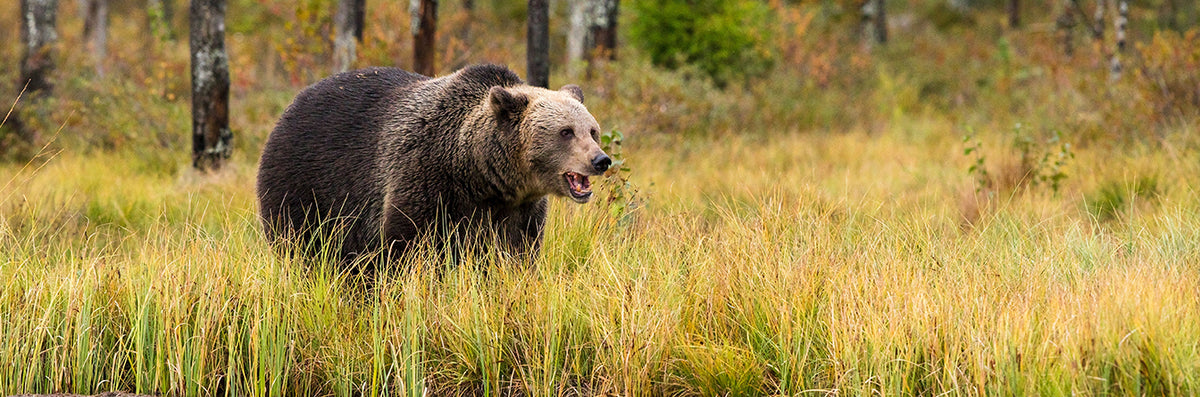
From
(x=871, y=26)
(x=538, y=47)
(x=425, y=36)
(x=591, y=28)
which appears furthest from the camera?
(x=871, y=26)

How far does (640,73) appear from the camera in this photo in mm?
12602

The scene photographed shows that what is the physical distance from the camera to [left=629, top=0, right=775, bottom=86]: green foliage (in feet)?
50.5

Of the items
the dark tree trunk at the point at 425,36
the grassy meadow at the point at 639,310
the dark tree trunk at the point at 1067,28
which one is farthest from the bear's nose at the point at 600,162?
the dark tree trunk at the point at 1067,28

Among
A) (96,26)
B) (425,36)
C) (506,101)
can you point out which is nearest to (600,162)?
(506,101)

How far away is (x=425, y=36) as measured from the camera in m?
9.23

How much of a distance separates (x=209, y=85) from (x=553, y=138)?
16.6 feet

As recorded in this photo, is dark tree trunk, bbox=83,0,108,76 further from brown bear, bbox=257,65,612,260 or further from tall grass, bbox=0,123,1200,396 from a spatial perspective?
tall grass, bbox=0,123,1200,396

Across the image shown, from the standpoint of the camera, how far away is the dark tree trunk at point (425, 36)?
917 cm

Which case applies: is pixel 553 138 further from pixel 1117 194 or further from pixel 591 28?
pixel 591 28

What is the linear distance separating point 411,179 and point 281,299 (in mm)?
934

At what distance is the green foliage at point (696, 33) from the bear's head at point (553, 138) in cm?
1026

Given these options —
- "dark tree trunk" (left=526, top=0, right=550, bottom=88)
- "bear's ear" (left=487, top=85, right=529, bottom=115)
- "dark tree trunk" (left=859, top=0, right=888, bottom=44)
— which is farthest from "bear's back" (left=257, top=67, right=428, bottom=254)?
"dark tree trunk" (left=859, top=0, right=888, bottom=44)

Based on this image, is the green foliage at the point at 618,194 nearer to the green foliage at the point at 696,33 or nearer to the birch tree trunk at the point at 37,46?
the birch tree trunk at the point at 37,46

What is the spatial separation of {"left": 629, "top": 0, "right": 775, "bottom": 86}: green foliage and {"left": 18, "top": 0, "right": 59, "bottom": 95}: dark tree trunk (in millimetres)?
7736
